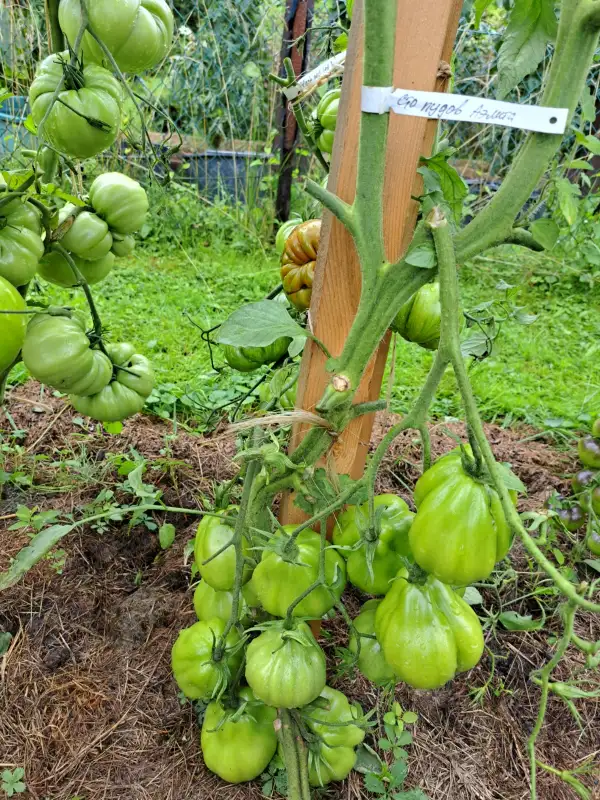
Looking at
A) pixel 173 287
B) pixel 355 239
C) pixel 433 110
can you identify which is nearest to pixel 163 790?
pixel 355 239

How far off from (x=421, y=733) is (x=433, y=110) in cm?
120

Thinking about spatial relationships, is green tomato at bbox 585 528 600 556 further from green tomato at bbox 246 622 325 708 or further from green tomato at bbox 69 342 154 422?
green tomato at bbox 69 342 154 422

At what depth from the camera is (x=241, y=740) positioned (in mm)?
1072

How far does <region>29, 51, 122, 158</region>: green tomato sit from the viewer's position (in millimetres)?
779

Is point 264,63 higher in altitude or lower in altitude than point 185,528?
higher

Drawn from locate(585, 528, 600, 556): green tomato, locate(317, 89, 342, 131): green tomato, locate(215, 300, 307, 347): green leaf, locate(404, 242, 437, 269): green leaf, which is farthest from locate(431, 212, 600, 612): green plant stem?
locate(585, 528, 600, 556): green tomato

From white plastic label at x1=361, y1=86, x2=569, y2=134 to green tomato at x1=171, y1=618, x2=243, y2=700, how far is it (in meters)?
0.88

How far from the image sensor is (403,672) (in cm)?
80

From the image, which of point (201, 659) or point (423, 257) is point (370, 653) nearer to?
point (201, 659)

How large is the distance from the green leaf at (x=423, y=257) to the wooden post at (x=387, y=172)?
6.4 inches

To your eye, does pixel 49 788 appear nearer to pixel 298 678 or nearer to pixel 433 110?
pixel 298 678

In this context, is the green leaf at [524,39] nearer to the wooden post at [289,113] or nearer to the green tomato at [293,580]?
the green tomato at [293,580]

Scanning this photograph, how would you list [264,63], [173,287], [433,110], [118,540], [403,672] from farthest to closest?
[264,63] < [173,287] < [118,540] < [403,672] < [433,110]

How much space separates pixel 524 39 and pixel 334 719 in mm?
1120
